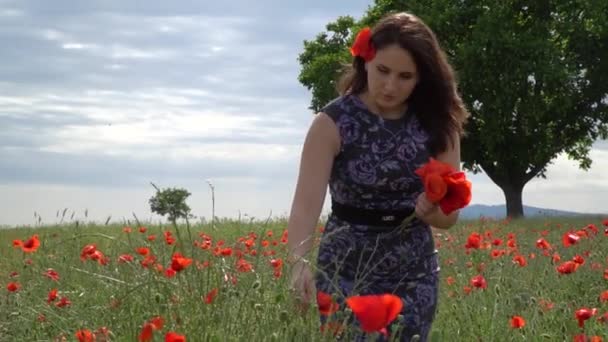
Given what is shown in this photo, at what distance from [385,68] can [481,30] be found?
69.7ft

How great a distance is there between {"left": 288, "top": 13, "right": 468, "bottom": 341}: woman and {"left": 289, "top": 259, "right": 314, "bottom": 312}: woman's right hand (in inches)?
14.3

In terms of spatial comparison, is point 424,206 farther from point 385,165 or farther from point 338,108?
point 338,108

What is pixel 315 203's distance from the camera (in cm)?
356

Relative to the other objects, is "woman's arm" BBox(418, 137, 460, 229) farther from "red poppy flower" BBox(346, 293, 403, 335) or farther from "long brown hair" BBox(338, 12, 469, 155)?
"red poppy flower" BBox(346, 293, 403, 335)

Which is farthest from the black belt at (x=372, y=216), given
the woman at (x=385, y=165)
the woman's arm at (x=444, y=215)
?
the woman's arm at (x=444, y=215)

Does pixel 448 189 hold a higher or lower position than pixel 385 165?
lower

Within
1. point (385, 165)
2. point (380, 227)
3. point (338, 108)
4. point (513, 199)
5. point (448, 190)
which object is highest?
point (513, 199)

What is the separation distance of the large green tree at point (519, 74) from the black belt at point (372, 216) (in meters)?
20.2

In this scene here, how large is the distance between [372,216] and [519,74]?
20569mm

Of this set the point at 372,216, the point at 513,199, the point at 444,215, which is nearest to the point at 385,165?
the point at 372,216

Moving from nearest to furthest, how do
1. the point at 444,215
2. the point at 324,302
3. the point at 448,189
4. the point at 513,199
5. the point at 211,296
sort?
the point at 448,189 < the point at 324,302 < the point at 211,296 < the point at 444,215 < the point at 513,199

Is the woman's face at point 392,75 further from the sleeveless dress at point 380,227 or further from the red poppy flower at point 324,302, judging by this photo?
the red poppy flower at point 324,302

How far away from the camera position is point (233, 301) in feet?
11.6

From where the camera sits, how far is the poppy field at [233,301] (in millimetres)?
3074
